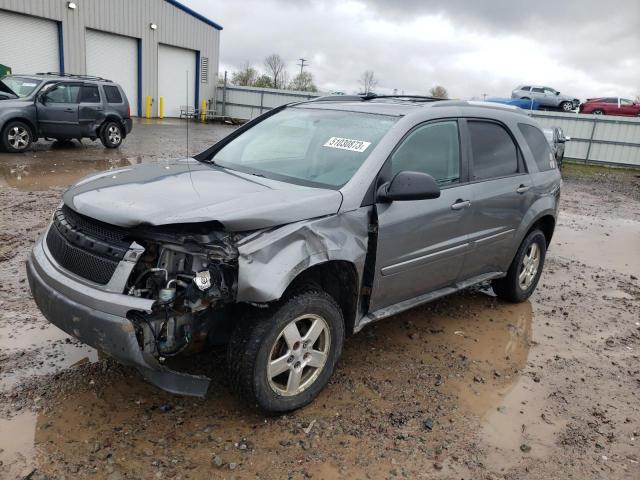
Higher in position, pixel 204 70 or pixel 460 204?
pixel 204 70

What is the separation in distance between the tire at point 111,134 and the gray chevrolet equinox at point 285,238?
1087 centimetres

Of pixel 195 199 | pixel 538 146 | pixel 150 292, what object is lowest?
pixel 150 292

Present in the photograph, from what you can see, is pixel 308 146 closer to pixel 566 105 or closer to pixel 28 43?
pixel 28 43

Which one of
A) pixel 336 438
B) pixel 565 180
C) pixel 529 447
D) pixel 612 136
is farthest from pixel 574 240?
pixel 612 136

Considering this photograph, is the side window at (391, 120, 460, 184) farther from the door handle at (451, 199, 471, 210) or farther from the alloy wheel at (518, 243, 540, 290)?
the alloy wheel at (518, 243, 540, 290)

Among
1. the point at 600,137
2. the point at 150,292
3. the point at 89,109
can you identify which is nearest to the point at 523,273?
the point at 150,292

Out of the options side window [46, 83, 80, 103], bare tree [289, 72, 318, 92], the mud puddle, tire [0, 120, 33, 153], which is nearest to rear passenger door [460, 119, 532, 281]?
the mud puddle

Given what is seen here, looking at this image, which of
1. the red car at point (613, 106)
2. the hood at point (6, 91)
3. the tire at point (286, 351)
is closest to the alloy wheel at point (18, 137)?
the hood at point (6, 91)

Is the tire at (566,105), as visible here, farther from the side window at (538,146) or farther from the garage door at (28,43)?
the side window at (538,146)

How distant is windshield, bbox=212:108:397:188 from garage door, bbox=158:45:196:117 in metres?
25.2

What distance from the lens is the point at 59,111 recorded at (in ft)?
42.2

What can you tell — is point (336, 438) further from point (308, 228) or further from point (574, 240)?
point (574, 240)

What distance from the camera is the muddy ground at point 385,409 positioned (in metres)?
2.83

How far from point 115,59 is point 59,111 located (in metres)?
13.6
